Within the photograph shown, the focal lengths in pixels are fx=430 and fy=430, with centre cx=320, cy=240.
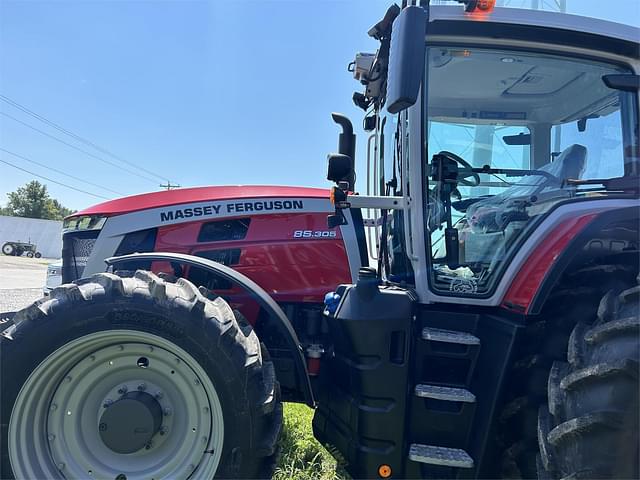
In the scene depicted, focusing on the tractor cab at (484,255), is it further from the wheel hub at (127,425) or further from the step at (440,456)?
the wheel hub at (127,425)

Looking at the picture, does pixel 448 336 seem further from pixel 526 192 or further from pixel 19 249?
pixel 19 249

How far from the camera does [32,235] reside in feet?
116

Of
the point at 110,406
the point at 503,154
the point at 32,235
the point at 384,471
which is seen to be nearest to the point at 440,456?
the point at 384,471

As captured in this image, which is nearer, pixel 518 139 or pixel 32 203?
pixel 518 139

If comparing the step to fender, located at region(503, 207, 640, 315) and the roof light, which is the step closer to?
fender, located at region(503, 207, 640, 315)

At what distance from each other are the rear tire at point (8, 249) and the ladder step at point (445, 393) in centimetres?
3803

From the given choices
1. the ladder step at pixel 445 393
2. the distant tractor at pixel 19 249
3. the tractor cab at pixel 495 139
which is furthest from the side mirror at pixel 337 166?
the distant tractor at pixel 19 249

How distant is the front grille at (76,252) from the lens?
278 centimetres

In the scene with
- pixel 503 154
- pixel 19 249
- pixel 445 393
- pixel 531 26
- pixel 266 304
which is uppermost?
pixel 531 26

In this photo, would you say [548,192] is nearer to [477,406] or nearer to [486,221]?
[486,221]

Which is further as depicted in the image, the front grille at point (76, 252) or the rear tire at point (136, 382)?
the front grille at point (76, 252)

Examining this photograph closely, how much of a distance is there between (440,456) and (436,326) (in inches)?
23.7

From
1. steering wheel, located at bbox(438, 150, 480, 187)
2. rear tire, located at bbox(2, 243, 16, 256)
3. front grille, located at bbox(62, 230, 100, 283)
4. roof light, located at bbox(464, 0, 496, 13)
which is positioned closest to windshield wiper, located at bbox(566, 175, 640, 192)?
steering wheel, located at bbox(438, 150, 480, 187)

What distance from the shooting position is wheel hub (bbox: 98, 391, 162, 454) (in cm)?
199
